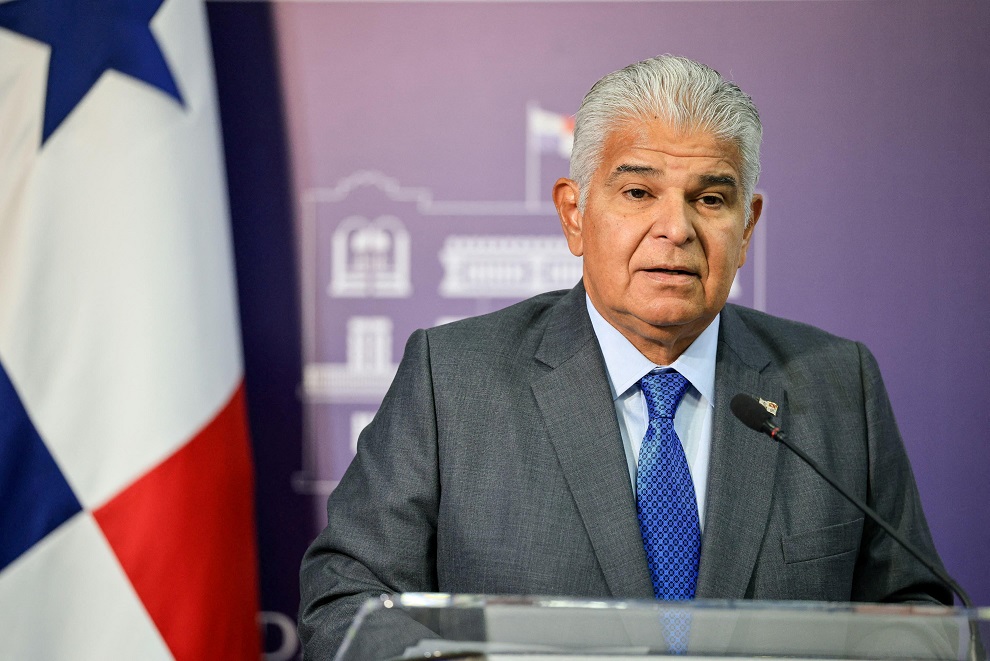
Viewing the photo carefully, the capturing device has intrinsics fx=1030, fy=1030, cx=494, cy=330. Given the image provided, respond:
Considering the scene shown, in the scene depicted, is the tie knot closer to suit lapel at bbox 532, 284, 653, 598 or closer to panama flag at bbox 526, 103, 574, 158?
suit lapel at bbox 532, 284, 653, 598

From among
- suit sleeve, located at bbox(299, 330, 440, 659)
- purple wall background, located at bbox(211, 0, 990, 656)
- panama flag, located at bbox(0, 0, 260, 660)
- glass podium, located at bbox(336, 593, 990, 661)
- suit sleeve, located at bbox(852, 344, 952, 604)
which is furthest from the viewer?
purple wall background, located at bbox(211, 0, 990, 656)

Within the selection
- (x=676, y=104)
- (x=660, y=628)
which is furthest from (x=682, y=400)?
(x=660, y=628)

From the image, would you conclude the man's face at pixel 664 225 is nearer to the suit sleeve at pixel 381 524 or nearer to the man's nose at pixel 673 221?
the man's nose at pixel 673 221

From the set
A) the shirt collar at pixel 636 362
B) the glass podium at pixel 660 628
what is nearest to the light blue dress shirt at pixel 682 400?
the shirt collar at pixel 636 362

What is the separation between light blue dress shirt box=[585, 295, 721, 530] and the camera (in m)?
1.81

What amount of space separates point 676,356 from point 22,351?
1539mm

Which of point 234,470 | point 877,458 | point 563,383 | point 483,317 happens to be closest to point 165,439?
point 234,470

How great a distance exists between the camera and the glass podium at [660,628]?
1.08 metres

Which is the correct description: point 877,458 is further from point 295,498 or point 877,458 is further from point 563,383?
point 295,498

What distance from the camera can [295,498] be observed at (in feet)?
9.71

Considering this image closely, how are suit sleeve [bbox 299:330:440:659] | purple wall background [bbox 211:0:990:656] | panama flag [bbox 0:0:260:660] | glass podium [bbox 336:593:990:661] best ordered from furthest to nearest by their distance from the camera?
purple wall background [bbox 211:0:990:656]
panama flag [bbox 0:0:260:660]
suit sleeve [bbox 299:330:440:659]
glass podium [bbox 336:593:990:661]

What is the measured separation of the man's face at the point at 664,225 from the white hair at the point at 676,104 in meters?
0.02

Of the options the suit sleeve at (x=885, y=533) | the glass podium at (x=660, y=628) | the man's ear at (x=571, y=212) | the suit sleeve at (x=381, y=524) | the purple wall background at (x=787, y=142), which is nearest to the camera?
the glass podium at (x=660, y=628)

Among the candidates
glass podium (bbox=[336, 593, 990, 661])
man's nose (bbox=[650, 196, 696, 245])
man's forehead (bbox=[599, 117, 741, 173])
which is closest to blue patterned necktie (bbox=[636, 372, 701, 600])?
man's nose (bbox=[650, 196, 696, 245])
